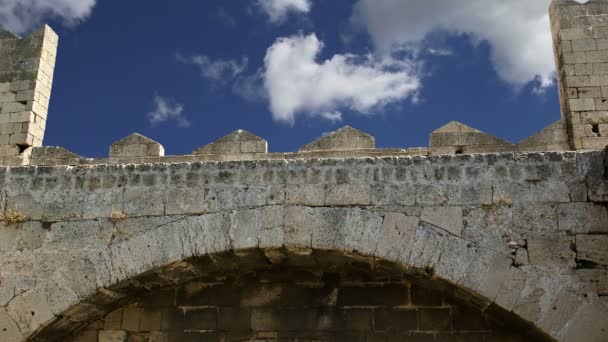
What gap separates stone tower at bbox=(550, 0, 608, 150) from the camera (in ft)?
31.8

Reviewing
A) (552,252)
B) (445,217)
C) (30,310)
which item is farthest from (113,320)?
(552,252)

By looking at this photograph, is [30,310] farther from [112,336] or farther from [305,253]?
[305,253]

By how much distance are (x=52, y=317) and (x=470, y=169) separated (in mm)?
3870

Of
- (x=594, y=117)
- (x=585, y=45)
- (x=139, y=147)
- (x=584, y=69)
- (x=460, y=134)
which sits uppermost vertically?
(x=585, y=45)

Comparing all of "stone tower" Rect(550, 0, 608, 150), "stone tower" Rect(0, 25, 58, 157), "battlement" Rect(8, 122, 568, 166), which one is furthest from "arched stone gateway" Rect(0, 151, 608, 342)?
"stone tower" Rect(0, 25, 58, 157)

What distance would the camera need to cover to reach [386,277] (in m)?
6.26

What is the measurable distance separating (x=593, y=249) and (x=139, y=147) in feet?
23.3

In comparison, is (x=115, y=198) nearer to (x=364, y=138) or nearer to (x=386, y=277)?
(x=386, y=277)

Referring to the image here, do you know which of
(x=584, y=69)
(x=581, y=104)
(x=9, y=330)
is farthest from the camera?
(x=584, y=69)

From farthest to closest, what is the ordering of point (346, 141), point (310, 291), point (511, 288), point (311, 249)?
point (346, 141) < point (310, 291) < point (311, 249) < point (511, 288)

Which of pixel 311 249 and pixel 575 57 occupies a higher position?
pixel 575 57

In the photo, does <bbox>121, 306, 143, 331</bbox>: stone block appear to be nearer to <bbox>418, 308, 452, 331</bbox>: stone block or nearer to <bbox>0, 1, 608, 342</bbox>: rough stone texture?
<bbox>0, 1, 608, 342</bbox>: rough stone texture

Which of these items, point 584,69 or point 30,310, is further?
point 584,69

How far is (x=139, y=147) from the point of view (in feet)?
33.8
